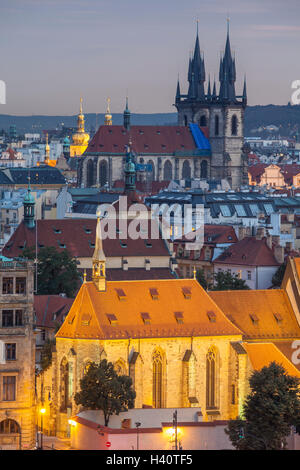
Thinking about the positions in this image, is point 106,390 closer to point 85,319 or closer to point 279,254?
point 85,319

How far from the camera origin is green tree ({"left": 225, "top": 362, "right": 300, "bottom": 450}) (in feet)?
329

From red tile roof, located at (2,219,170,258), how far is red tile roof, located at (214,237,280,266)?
7.34 metres

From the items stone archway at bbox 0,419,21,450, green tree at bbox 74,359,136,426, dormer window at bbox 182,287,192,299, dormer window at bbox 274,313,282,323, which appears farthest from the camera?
dormer window at bbox 274,313,282,323

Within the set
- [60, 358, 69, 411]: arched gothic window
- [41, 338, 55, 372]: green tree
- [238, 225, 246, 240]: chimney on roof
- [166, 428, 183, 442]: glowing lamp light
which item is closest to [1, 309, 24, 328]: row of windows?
[60, 358, 69, 411]: arched gothic window

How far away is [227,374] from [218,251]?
210 ft

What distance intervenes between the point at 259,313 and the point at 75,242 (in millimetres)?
52403

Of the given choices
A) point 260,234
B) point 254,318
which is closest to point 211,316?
point 254,318

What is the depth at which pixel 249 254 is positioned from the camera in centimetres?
16438

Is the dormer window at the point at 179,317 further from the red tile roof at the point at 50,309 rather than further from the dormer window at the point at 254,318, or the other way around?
the red tile roof at the point at 50,309

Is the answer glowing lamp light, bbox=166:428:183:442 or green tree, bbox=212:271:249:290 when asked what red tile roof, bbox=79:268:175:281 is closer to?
green tree, bbox=212:271:249:290

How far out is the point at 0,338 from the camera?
108312 millimetres

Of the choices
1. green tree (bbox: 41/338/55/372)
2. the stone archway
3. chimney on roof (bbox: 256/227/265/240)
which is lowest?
the stone archway
